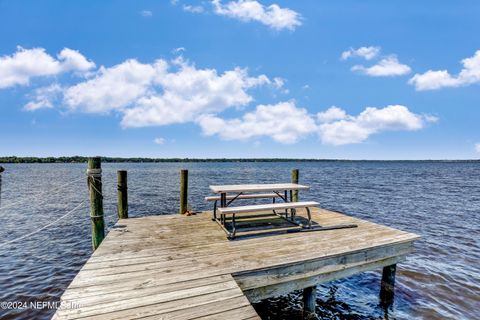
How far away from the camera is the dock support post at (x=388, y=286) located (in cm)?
652

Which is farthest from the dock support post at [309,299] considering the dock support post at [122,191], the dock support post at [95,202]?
the dock support post at [122,191]

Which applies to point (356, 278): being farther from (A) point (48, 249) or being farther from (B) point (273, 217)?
(A) point (48, 249)

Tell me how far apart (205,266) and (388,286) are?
4918mm

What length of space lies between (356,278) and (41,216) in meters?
16.8

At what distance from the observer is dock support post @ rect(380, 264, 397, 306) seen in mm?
6523

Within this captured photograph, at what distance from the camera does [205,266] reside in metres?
4.51

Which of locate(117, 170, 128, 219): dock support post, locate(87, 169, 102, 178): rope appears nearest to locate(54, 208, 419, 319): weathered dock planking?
locate(117, 170, 128, 219): dock support post

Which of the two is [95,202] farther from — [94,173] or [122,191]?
[122,191]

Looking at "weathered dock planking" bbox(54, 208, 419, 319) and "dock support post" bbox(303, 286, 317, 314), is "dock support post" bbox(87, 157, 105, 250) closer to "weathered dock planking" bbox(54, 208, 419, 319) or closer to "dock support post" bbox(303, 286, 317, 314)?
"weathered dock planking" bbox(54, 208, 419, 319)

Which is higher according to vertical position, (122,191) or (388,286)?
(122,191)

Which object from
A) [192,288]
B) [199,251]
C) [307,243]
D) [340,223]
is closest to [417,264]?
[340,223]

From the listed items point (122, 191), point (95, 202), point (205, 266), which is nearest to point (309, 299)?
point (205, 266)

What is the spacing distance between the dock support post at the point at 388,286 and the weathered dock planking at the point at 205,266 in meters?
0.51

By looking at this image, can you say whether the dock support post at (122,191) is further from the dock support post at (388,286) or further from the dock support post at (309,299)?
the dock support post at (388,286)
